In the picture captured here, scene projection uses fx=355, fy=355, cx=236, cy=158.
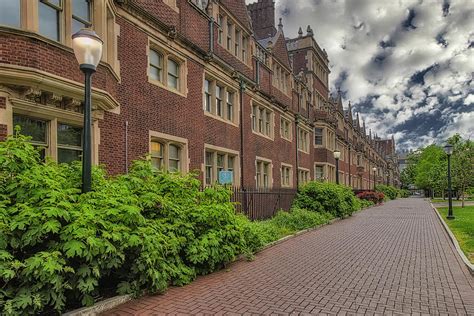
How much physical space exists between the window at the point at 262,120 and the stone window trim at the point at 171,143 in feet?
25.8

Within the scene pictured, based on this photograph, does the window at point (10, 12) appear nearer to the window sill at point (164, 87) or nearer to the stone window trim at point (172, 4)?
the window sill at point (164, 87)

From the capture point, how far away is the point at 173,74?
46.5 ft

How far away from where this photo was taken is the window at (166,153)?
12836mm

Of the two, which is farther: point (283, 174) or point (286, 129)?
point (286, 129)

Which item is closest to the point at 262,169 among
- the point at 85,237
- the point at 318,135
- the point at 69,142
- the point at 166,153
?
the point at 166,153

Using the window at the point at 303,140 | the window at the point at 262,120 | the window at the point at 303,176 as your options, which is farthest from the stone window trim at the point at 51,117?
the window at the point at 303,140

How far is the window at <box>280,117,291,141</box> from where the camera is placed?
2614 cm

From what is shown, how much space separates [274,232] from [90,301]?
779cm

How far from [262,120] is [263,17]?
36.9 feet

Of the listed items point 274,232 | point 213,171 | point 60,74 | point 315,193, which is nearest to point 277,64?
point 315,193

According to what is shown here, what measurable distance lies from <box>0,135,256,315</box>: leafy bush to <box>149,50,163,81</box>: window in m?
6.11

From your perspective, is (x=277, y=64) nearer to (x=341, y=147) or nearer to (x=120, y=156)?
(x=120, y=156)

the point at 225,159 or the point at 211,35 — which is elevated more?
the point at 211,35

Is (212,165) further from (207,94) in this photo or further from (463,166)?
(463,166)
